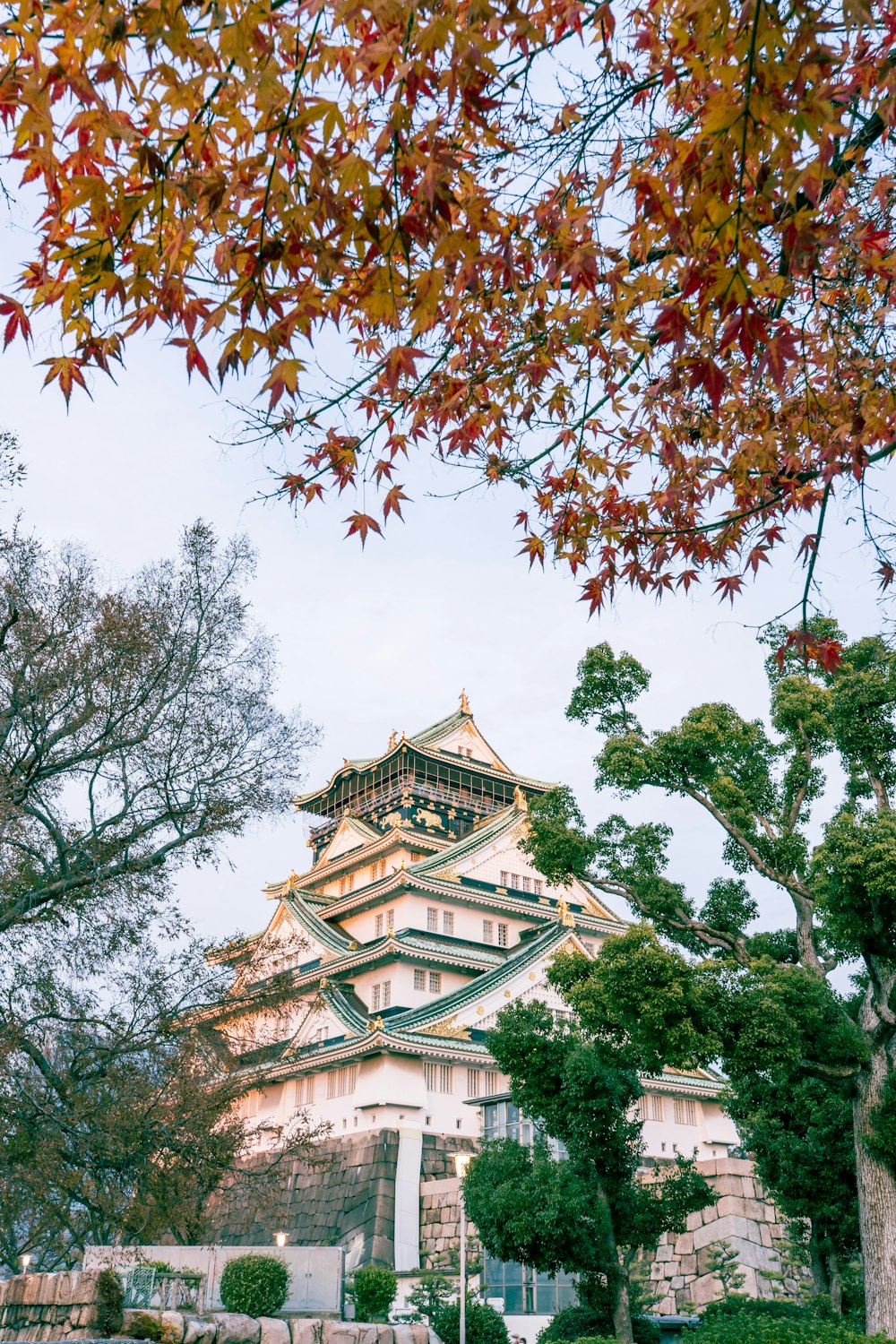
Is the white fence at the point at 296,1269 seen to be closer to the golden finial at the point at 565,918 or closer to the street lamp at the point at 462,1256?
the street lamp at the point at 462,1256

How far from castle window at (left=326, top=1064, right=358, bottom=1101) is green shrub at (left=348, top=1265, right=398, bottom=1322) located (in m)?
5.83

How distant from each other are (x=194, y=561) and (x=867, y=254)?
1006 cm

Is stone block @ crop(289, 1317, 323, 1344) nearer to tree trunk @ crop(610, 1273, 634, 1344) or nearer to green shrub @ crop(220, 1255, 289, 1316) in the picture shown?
green shrub @ crop(220, 1255, 289, 1316)

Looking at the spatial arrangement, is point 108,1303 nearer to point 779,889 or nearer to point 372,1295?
point 372,1295

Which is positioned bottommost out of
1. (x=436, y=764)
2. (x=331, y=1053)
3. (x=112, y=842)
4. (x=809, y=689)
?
(x=331, y=1053)

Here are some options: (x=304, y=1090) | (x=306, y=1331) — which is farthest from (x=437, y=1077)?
(x=306, y=1331)

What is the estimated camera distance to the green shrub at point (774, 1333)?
898 cm

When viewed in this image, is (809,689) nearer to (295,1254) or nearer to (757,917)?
(757,917)

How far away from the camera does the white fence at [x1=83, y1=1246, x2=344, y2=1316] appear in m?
16.6

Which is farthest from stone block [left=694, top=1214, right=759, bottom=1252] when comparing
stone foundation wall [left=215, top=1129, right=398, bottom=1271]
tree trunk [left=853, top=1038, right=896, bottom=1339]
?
tree trunk [left=853, top=1038, right=896, bottom=1339]

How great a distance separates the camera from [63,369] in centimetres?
333

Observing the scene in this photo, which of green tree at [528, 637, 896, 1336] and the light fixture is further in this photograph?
the light fixture

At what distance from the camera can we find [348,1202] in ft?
74.2

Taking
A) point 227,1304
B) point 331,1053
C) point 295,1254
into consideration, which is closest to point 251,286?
point 227,1304
